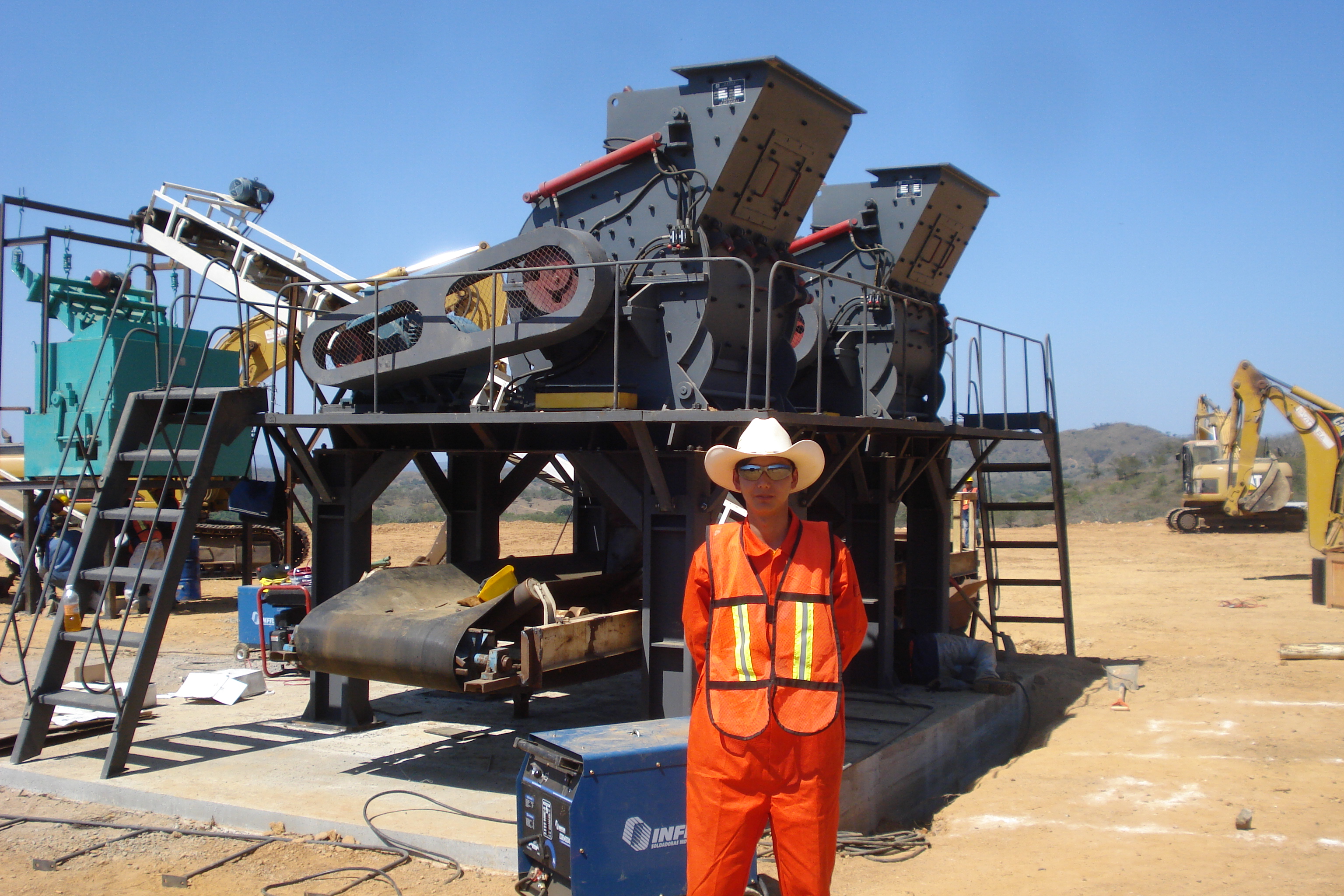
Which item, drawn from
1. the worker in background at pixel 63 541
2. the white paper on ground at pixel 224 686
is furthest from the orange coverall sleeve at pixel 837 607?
the worker in background at pixel 63 541

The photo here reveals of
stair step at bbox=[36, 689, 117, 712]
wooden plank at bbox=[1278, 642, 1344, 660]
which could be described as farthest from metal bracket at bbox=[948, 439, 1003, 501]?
stair step at bbox=[36, 689, 117, 712]

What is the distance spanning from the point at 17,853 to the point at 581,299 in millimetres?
4915

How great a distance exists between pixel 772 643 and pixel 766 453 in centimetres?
74

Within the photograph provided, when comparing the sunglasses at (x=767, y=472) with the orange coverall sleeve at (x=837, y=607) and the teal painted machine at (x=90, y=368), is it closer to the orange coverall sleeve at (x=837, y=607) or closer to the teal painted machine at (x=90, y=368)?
the orange coverall sleeve at (x=837, y=607)

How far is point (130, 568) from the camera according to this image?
7906 mm

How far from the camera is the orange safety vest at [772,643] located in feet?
13.6

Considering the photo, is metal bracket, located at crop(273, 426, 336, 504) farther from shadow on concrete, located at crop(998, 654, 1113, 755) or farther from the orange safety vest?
shadow on concrete, located at crop(998, 654, 1113, 755)

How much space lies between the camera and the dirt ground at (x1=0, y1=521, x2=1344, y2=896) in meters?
6.43

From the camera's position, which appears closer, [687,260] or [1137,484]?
[687,260]

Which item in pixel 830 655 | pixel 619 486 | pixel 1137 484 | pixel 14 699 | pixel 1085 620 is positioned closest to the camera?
pixel 830 655

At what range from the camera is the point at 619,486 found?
26.0ft

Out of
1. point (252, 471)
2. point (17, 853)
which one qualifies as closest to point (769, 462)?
point (17, 853)

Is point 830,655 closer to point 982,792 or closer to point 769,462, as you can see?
point 769,462

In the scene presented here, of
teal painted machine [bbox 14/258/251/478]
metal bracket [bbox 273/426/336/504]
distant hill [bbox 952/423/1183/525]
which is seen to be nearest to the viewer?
metal bracket [bbox 273/426/336/504]
